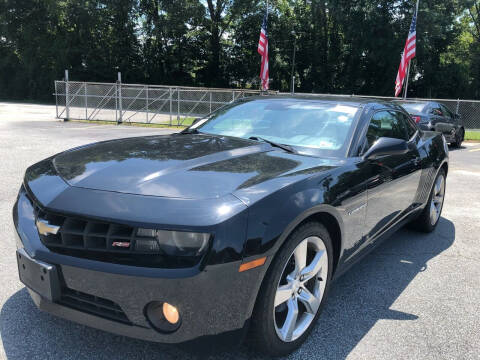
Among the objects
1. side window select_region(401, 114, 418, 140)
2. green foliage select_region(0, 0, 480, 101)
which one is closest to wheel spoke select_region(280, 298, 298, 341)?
side window select_region(401, 114, 418, 140)

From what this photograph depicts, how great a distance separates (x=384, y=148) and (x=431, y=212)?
205 centimetres

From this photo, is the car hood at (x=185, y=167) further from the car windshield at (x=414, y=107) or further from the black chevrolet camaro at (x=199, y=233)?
the car windshield at (x=414, y=107)

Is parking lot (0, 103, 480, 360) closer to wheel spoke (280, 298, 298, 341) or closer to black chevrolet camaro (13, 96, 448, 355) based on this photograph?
wheel spoke (280, 298, 298, 341)

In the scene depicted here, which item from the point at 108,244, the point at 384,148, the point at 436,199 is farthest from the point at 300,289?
the point at 436,199

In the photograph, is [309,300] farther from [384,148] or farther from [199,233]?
[384,148]

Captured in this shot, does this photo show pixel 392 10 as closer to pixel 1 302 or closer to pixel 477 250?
pixel 477 250

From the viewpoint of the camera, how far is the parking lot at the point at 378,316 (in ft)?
7.82

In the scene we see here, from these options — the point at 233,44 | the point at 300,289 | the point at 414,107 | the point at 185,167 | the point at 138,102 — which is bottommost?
the point at 300,289

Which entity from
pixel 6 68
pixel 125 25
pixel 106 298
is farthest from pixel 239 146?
pixel 6 68

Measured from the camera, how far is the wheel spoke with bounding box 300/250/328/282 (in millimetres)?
2461

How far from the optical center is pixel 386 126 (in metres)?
3.91

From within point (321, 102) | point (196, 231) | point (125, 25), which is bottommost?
point (196, 231)

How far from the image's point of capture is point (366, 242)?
A: 3.20m

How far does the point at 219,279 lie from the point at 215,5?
44.7 meters
